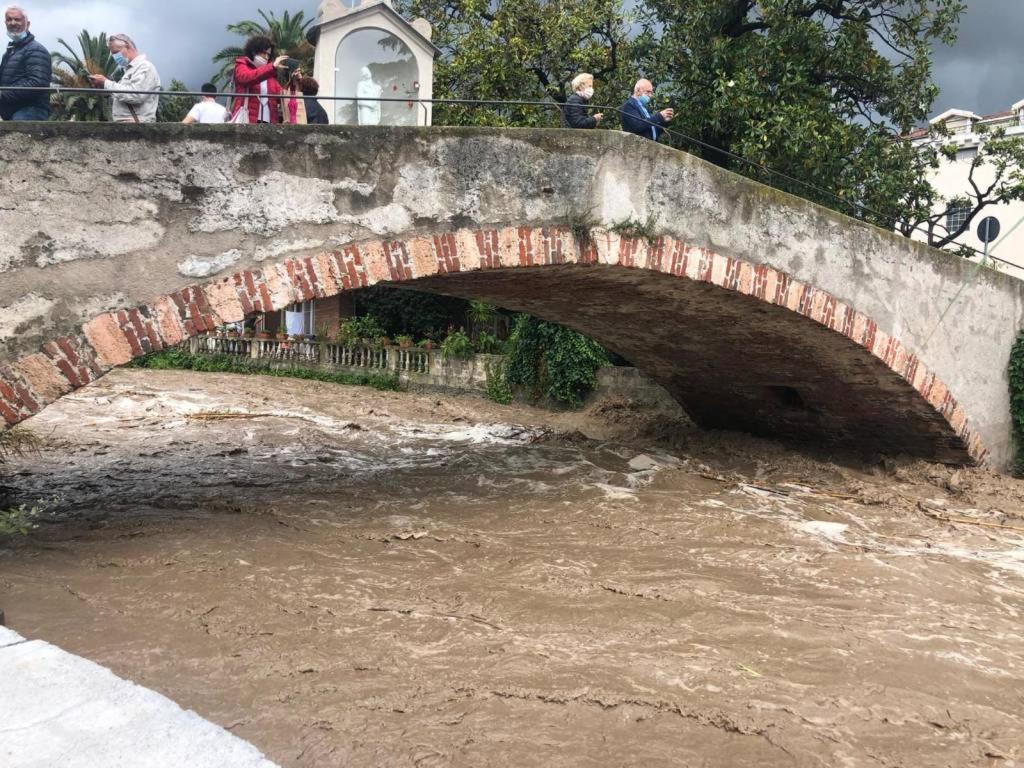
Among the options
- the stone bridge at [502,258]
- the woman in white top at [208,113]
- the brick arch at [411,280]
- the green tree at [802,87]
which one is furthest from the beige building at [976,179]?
the woman in white top at [208,113]

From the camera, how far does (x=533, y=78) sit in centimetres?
1297

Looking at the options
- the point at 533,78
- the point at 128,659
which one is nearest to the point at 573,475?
the point at 128,659

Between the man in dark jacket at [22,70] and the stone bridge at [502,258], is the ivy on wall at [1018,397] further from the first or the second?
the man in dark jacket at [22,70]

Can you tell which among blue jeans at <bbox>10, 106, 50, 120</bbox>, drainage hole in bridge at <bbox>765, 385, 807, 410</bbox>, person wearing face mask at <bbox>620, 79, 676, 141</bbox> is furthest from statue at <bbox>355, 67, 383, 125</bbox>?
drainage hole in bridge at <bbox>765, 385, 807, 410</bbox>

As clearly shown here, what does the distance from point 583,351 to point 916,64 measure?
20.5 feet

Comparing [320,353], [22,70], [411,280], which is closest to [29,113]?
[22,70]

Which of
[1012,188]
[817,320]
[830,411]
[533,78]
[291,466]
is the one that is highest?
[533,78]

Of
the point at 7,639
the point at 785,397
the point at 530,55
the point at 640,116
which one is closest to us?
the point at 7,639

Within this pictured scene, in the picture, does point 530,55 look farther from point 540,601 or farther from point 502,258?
point 540,601

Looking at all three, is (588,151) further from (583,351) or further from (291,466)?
(583,351)

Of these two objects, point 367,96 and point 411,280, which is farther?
point 367,96

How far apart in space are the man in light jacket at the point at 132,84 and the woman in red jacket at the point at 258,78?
545 mm

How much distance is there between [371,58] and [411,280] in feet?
15.6

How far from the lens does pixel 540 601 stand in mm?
4684
